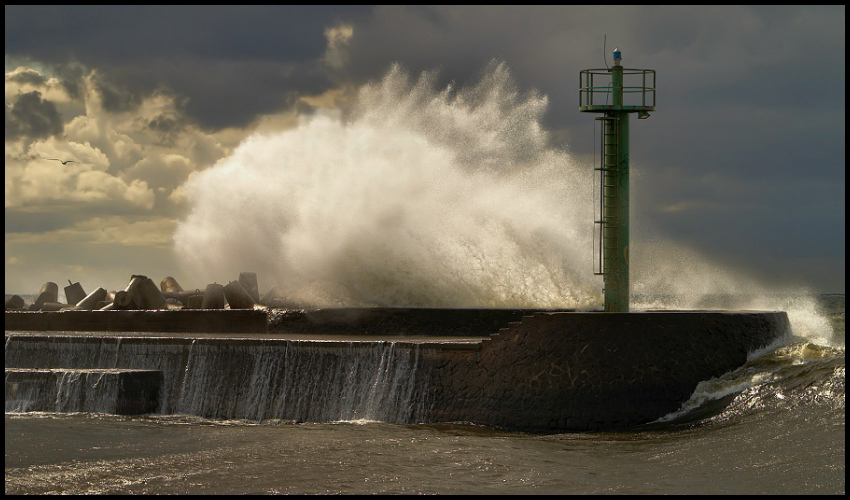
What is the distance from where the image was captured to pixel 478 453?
11.9m

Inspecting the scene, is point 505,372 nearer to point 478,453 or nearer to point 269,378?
point 478,453

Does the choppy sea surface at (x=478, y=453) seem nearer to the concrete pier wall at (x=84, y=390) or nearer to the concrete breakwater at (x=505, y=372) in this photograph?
the concrete breakwater at (x=505, y=372)

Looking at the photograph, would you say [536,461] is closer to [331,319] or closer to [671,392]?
[671,392]

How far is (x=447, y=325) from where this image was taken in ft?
59.0

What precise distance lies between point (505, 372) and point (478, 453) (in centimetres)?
232

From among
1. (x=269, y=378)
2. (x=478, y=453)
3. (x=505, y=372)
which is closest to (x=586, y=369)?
(x=505, y=372)

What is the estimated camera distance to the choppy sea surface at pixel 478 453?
1035 cm

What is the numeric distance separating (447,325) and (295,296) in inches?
181

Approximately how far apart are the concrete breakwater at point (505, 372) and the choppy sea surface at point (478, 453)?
0.31m

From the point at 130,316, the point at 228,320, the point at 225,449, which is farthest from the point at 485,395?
the point at 130,316

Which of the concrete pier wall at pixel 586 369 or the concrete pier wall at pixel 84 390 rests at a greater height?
the concrete pier wall at pixel 586 369

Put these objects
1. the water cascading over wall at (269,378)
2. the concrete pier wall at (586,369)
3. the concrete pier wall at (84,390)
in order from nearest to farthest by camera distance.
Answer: the concrete pier wall at (586,369) < the water cascading over wall at (269,378) < the concrete pier wall at (84,390)

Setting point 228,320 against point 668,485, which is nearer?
point 668,485

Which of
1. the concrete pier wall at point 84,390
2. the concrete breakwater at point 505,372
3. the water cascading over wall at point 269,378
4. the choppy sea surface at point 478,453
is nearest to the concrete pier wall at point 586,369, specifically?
the concrete breakwater at point 505,372
